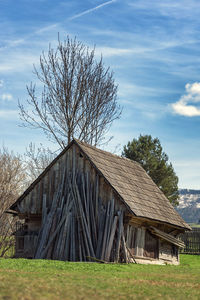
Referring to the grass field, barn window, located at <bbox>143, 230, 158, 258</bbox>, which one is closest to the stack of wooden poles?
barn window, located at <bbox>143, 230, 158, 258</bbox>

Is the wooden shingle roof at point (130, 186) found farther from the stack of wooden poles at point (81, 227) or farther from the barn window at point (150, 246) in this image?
the barn window at point (150, 246)

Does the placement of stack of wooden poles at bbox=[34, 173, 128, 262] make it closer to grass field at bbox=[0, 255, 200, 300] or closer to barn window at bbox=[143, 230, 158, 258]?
barn window at bbox=[143, 230, 158, 258]

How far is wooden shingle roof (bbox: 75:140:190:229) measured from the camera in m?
22.8

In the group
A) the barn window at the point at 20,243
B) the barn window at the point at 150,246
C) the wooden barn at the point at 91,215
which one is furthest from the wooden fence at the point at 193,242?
the barn window at the point at 20,243

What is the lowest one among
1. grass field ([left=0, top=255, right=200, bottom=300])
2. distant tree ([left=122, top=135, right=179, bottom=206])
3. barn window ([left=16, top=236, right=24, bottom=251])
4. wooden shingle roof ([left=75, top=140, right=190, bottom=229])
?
grass field ([left=0, top=255, right=200, bottom=300])

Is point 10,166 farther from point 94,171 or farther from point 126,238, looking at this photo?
point 126,238

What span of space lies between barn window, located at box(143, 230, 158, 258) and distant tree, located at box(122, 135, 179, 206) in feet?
80.4

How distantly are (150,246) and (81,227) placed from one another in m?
4.30

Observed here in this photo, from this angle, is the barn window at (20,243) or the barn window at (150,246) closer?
the barn window at (150,246)

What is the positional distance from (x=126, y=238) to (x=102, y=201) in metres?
2.01

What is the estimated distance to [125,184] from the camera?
24500mm

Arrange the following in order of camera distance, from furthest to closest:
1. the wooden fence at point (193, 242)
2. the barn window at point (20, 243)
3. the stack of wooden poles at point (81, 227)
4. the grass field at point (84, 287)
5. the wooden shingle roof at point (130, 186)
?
1. the wooden fence at point (193, 242)
2. the barn window at point (20, 243)
3. the wooden shingle roof at point (130, 186)
4. the stack of wooden poles at point (81, 227)
5. the grass field at point (84, 287)

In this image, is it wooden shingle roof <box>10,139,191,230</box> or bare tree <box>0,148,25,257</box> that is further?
bare tree <box>0,148,25,257</box>

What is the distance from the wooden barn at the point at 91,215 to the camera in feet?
71.2
